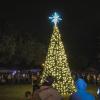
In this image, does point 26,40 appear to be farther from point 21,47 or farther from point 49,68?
point 49,68

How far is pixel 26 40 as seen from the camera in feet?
246

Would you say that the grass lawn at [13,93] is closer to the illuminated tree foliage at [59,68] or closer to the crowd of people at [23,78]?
the illuminated tree foliage at [59,68]

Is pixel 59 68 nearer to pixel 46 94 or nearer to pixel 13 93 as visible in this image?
pixel 13 93

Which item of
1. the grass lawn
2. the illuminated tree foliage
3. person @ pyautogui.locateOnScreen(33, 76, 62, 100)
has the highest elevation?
the illuminated tree foliage

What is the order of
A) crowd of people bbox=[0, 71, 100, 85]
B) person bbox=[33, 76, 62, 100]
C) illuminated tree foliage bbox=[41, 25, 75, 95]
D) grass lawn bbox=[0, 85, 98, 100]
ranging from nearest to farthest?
person bbox=[33, 76, 62, 100], grass lawn bbox=[0, 85, 98, 100], illuminated tree foliage bbox=[41, 25, 75, 95], crowd of people bbox=[0, 71, 100, 85]

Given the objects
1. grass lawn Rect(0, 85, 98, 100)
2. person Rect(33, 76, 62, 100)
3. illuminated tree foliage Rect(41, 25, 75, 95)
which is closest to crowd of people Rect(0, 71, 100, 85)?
grass lawn Rect(0, 85, 98, 100)

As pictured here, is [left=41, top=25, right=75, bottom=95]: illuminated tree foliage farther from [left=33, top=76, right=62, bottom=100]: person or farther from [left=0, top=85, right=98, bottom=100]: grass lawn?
[left=33, top=76, right=62, bottom=100]: person

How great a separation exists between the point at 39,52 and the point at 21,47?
111 inches

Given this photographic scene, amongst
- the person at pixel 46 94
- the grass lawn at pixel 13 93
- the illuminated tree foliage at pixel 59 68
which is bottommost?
the person at pixel 46 94

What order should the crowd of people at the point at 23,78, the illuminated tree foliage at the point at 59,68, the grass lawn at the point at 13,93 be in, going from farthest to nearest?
the crowd of people at the point at 23,78 → the illuminated tree foliage at the point at 59,68 → the grass lawn at the point at 13,93

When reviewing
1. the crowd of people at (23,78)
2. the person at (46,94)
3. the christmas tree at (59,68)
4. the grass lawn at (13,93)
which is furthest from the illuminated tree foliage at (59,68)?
the person at (46,94)

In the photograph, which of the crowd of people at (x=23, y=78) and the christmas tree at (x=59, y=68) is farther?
the crowd of people at (x=23, y=78)

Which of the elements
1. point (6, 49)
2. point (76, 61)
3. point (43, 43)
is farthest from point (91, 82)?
point (76, 61)

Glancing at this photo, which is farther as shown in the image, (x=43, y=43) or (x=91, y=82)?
(x=43, y=43)
